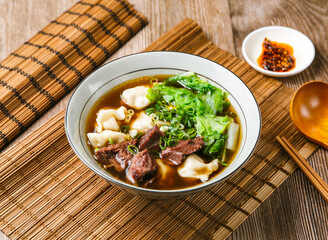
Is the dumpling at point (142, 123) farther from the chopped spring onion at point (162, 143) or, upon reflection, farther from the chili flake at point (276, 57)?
the chili flake at point (276, 57)

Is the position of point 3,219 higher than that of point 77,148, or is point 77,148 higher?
point 77,148

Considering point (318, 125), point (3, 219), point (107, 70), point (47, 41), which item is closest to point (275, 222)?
point (318, 125)

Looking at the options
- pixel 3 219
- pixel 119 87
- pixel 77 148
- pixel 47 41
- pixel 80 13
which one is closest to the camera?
pixel 77 148

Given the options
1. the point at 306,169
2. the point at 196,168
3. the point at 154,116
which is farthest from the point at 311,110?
the point at 154,116

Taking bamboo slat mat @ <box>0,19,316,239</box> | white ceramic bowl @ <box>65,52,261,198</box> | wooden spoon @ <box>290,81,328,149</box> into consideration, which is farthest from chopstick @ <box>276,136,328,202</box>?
white ceramic bowl @ <box>65,52,261,198</box>

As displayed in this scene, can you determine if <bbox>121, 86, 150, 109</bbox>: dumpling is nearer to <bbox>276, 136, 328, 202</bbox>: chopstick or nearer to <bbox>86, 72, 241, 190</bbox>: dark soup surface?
<bbox>86, 72, 241, 190</bbox>: dark soup surface

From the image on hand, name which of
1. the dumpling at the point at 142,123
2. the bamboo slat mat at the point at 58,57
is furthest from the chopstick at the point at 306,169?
the bamboo slat mat at the point at 58,57

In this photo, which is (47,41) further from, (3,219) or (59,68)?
(3,219)
